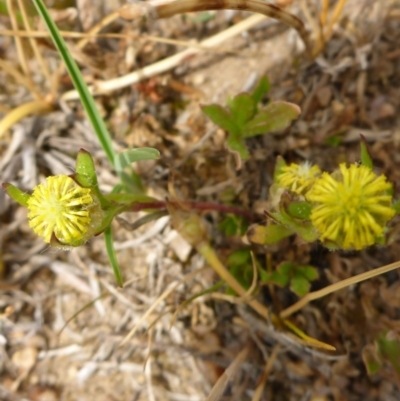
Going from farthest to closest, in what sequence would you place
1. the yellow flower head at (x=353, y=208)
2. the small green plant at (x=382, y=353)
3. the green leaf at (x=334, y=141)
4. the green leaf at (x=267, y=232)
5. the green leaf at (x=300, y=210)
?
the green leaf at (x=334, y=141), the small green plant at (x=382, y=353), the green leaf at (x=267, y=232), the green leaf at (x=300, y=210), the yellow flower head at (x=353, y=208)

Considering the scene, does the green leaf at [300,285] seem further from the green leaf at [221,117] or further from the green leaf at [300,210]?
the green leaf at [221,117]

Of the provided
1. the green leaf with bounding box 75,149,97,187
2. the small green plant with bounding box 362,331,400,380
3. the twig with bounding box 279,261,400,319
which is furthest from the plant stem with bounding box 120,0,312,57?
the small green plant with bounding box 362,331,400,380

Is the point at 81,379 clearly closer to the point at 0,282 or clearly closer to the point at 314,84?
the point at 0,282

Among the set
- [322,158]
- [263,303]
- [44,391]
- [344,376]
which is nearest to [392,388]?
[344,376]

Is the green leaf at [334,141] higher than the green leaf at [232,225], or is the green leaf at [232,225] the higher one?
the green leaf at [334,141]

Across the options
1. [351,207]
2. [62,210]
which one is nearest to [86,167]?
[62,210]

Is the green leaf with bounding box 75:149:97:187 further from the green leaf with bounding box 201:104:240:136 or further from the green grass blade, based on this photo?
the green leaf with bounding box 201:104:240:136

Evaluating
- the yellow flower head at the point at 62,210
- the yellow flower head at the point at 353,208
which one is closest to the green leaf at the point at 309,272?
the yellow flower head at the point at 353,208

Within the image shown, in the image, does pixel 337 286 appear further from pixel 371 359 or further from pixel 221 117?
pixel 221 117
